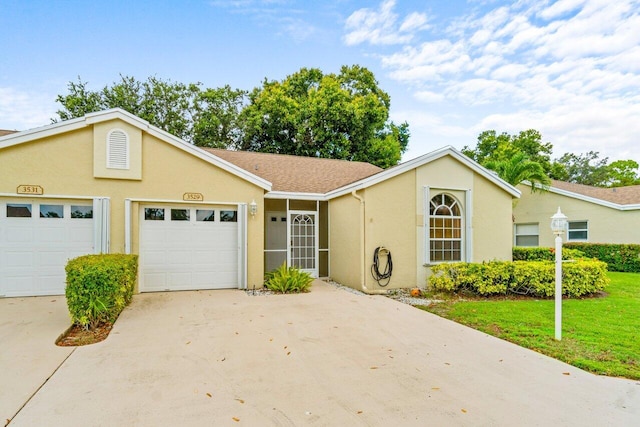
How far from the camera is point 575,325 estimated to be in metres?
6.16

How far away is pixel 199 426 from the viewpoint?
2908 mm

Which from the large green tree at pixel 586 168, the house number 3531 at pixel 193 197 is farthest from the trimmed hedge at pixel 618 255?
the large green tree at pixel 586 168

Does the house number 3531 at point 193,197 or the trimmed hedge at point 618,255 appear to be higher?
the house number 3531 at point 193,197

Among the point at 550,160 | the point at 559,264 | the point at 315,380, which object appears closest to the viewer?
the point at 315,380

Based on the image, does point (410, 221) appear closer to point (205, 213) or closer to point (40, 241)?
point (205, 213)

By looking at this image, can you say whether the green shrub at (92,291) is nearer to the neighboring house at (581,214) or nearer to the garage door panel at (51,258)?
the garage door panel at (51,258)

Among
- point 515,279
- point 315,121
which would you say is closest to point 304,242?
point 515,279

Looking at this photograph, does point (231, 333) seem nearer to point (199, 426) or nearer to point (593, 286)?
point (199, 426)

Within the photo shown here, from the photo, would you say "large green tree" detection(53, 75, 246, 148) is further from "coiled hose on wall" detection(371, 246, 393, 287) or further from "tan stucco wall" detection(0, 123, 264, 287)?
"coiled hose on wall" detection(371, 246, 393, 287)

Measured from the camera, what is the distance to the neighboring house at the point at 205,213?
8.08 meters

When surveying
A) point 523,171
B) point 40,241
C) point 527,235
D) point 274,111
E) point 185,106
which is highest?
point 185,106

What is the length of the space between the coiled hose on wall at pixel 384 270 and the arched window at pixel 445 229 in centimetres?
159

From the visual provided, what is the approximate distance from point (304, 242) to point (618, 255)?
13.1m

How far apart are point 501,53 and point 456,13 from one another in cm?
285
